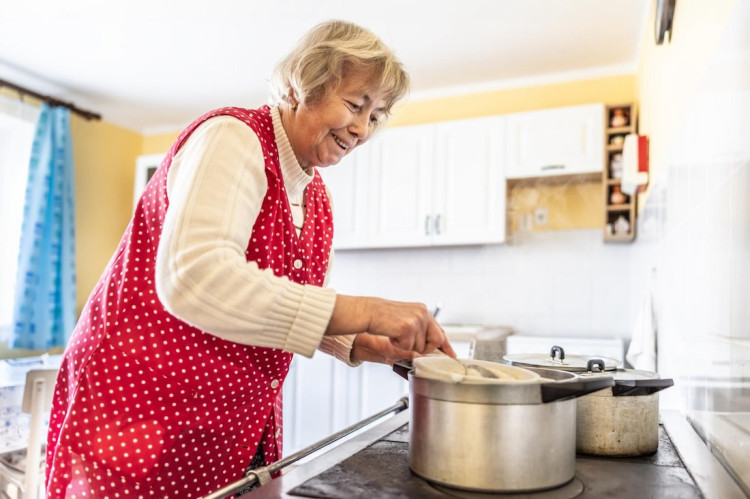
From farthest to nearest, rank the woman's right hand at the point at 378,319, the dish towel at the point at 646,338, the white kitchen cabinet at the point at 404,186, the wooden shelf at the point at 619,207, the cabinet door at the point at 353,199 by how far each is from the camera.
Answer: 1. the cabinet door at the point at 353,199
2. the white kitchen cabinet at the point at 404,186
3. the wooden shelf at the point at 619,207
4. the dish towel at the point at 646,338
5. the woman's right hand at the point at 378,319

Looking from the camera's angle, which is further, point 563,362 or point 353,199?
point 353,199

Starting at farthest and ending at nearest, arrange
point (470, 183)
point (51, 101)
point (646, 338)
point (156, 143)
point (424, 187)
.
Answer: point (156, 143) → point (51, 101) → point (424, 187) → point (470, 183) → point (646, 338)

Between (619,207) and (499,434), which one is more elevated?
(619,207)

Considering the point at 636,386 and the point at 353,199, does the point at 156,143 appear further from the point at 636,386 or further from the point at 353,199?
the point at 636,386

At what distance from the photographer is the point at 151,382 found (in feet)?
3.02

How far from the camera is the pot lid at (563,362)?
95 centimetres

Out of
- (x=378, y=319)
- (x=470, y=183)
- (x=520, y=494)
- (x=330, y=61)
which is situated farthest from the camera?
(x=470, y=183)

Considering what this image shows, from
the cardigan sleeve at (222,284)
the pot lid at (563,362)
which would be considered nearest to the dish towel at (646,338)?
the pot lid at (563,362)

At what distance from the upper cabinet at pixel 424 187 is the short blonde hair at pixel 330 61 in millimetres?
2138

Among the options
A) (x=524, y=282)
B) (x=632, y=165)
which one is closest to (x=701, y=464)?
(x=632, y=165)

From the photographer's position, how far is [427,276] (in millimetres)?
3543

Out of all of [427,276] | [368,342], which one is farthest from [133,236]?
[427,276]

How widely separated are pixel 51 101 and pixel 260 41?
1481 mm

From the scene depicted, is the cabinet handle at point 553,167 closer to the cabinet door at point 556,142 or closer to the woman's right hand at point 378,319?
the cabinet door at point 556,142
